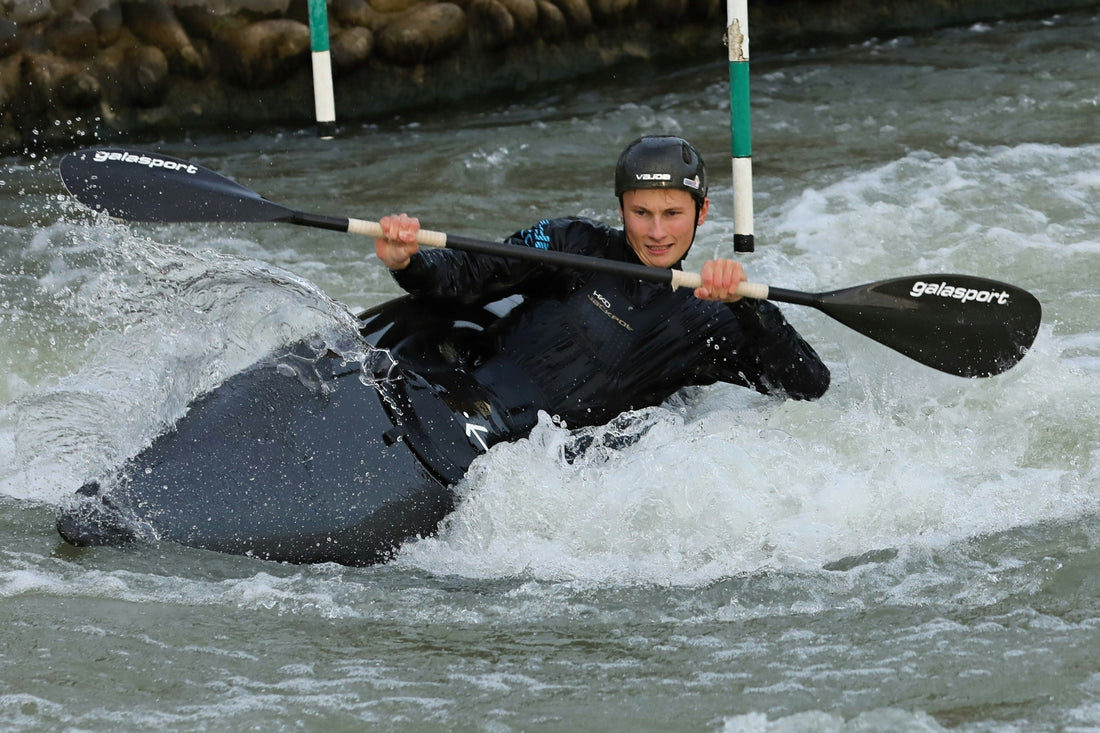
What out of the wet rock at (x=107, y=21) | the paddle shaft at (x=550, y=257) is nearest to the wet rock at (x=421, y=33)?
the wet rock at (x=107, y=21)

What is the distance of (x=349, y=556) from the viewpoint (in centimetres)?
324

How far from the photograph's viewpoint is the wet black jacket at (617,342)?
3.55 m

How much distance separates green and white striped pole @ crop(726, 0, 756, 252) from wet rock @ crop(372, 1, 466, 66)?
12.0 feet

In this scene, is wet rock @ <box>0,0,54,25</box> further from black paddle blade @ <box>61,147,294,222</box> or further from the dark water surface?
black paddle blade @ <box>61,147,294,222</box>

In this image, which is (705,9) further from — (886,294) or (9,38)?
(886,294)

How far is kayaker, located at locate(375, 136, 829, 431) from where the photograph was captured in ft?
11.6

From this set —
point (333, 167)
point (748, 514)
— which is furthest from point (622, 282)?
point (333, 167)

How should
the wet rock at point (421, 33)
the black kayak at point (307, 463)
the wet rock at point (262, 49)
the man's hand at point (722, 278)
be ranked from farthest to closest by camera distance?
the wet rock at point (421, 33)
the wet rock at point (262, 49)
the man's hand at point (722, 278)
the black kayak at point (307, 463)

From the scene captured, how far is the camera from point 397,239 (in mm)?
3393

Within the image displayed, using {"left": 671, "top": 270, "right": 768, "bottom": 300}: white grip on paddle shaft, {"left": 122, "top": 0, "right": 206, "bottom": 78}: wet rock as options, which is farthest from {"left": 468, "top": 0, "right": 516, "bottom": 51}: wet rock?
{"left": 671, "top": 270, "right": 768, "bottom": 300}: white grip on paddle shaft

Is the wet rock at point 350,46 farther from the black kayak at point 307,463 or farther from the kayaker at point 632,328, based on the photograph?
the black kayak at point 307,463

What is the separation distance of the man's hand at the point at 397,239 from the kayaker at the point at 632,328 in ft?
0.16

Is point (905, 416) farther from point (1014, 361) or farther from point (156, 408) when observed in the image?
point (156, 408)

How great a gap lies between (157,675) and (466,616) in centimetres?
64
